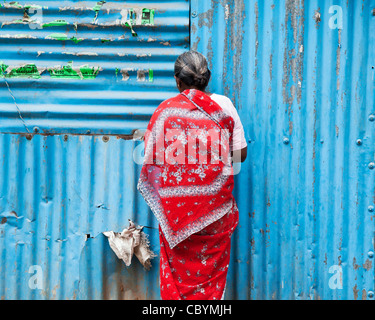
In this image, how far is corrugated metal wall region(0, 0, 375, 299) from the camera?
9.48 ft

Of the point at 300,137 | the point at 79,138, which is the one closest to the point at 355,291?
the point at 300,137

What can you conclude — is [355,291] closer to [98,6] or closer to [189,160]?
[189,160]

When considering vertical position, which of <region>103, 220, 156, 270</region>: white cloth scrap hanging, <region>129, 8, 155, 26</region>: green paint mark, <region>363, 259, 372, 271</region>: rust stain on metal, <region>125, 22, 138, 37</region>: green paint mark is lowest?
<region>363, 259, 372, 271</region>: rust stain on metal

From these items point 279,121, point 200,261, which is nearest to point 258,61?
point 279,121

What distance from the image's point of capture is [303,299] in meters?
2.92

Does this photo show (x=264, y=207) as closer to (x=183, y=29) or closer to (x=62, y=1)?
(x=183, y=29)

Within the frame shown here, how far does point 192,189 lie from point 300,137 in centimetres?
104

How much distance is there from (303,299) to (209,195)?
1233mm

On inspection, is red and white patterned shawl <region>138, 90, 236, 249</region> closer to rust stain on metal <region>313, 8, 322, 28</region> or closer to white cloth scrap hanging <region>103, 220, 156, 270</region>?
white cloth scrap hanging <region>103, 220, 156, 270</region>

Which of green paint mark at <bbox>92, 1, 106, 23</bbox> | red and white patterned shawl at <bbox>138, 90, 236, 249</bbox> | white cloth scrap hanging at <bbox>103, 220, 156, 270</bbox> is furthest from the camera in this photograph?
green paint mark at <bbox>92, 1, 106, 23</bbox>

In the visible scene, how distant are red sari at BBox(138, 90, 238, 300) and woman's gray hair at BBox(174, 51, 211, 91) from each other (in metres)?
0.08

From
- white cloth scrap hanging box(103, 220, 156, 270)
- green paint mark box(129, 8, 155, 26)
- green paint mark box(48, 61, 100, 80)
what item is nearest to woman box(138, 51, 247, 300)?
→ white cloth scrap hanging box(103, 220, 156, 270)

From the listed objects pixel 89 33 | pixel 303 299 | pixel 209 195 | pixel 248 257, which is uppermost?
pixel 89 33

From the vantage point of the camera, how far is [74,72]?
9.66ft
